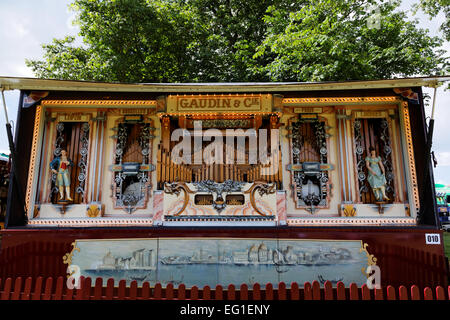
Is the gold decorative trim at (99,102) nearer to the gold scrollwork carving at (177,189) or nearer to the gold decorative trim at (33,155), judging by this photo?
the gold decorative trim at (33,155)

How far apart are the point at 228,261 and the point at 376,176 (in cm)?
407

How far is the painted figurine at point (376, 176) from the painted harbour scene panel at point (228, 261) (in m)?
1.61

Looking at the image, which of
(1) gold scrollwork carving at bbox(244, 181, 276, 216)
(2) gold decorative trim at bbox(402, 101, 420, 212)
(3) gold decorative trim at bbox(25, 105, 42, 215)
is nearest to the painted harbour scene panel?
(1) gold scrollwork carving at bbox(244, 181, 276, 216)

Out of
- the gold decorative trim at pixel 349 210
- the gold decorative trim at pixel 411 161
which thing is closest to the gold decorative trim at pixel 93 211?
the gold decorative trim at pixel 349 210

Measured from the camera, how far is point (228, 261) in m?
6.82

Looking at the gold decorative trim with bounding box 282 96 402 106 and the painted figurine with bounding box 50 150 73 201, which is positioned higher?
the gold decorative trim with bounding box 282 96 402 106

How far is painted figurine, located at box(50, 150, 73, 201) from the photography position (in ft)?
26.4

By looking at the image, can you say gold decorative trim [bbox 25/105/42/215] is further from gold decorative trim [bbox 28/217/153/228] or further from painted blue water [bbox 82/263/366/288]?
painted blue water [bbox 82/263/366/288]

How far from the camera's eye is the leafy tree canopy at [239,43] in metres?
13.3

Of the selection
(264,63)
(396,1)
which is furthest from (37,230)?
(396,1)

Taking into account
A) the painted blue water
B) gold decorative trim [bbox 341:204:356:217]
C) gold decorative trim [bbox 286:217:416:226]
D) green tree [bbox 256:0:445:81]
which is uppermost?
green tree [bbox 256:0:445:81]

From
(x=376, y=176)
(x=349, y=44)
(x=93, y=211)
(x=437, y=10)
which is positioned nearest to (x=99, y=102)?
(x=93, y=211)

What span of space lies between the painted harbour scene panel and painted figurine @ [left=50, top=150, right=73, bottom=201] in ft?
6.20

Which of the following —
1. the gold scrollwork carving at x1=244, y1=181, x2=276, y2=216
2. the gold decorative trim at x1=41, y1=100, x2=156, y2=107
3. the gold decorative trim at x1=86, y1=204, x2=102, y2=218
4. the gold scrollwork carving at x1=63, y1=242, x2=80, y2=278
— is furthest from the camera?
the gold decorative trim at x1=41, y1=100, x2=156, y2=107
